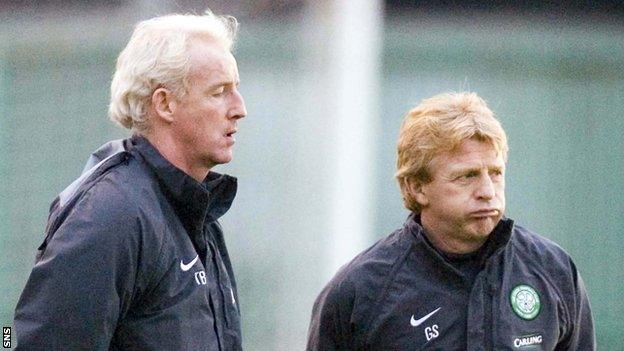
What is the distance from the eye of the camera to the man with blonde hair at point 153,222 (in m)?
3.38

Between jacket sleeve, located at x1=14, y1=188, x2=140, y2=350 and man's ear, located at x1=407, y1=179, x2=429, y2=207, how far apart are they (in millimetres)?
1260

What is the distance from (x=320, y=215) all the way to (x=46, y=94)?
1.87 m

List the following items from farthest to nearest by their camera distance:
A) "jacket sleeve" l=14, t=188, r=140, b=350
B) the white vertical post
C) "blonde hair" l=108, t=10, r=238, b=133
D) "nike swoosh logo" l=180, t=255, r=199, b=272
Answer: the white vertical post < "blonde hair" l=108, t=10, r=238, b=133 < "nike swoosh logo" l=180, t=255, r=199, b=272 < "jacket sleeve" l=14, t=188, r=140, b=350

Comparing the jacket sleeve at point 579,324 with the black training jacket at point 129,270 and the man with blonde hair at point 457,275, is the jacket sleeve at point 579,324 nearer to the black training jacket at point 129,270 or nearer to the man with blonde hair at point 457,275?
the man with blonde hair at point 457,275

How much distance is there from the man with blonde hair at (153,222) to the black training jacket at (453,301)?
1.61ft

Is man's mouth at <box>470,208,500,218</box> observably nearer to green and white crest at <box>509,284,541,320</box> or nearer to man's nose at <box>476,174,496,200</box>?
man's nose at <box>476,174,496,200</box>

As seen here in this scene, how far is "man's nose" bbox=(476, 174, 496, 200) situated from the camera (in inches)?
166

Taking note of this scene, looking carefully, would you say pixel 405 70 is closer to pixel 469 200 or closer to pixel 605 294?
pixel 605 294

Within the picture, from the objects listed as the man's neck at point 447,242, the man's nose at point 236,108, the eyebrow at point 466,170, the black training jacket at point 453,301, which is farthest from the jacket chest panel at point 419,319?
the man's nose at point 236,108

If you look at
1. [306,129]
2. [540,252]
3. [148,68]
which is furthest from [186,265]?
[306,129]

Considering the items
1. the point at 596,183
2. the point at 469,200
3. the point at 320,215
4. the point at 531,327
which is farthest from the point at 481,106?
the point at 596,183

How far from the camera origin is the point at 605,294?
28.3ft

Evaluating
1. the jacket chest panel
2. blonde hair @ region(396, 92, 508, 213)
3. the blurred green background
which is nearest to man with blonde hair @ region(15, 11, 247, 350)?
the jacket chest panel

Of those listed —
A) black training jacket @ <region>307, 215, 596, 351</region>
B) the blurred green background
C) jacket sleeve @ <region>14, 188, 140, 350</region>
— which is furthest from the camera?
the blurred green background
